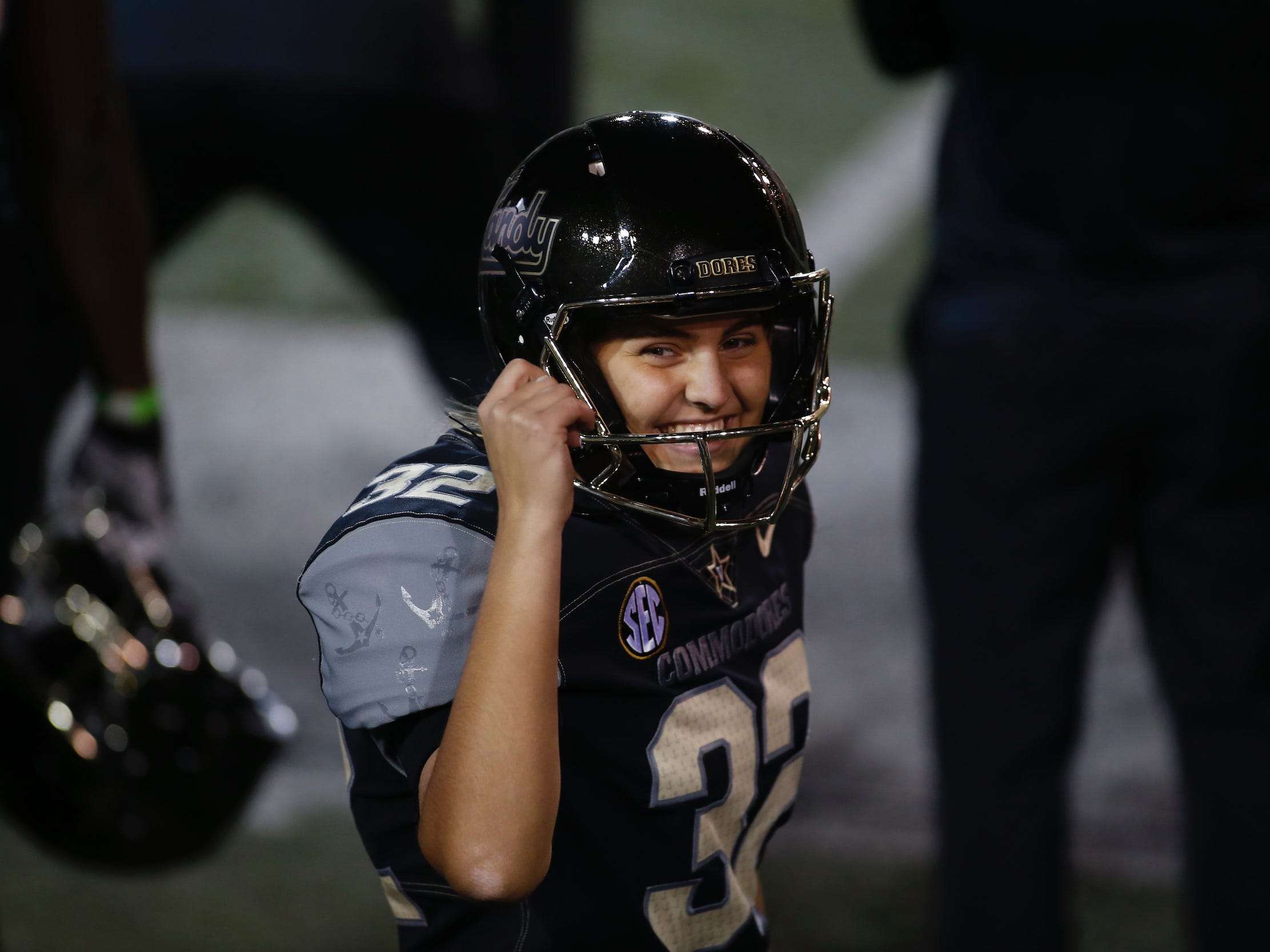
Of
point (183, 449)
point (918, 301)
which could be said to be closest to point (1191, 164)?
point (918, 301)

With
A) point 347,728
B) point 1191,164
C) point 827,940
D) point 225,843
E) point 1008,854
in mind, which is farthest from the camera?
point 225,843

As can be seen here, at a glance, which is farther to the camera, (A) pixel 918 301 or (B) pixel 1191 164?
(A) pixel 918 301

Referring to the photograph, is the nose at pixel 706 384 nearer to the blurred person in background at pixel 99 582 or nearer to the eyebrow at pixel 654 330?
the eyebrow at pixel 654 330

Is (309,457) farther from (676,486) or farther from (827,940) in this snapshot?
(676,486)

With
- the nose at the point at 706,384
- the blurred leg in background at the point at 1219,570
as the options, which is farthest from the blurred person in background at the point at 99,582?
the blurred leg in background at the point at 1219,570

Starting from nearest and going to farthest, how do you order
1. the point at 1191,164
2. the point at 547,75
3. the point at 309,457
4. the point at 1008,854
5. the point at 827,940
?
the point at 1191,164
the point at 1008,854
the point at 827,940
the point at 547,75
the point at 309,457

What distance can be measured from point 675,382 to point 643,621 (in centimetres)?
20

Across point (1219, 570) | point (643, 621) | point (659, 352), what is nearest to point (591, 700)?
point (643, 621)

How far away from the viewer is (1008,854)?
2.23m

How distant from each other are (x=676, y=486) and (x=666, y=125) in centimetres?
30

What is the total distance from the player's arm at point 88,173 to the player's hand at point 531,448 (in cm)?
119

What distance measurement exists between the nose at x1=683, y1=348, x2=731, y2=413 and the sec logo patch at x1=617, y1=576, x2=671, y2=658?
15 cm

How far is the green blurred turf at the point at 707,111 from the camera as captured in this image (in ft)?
22.5

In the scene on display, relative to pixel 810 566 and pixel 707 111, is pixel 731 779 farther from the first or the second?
pixel 707 111
